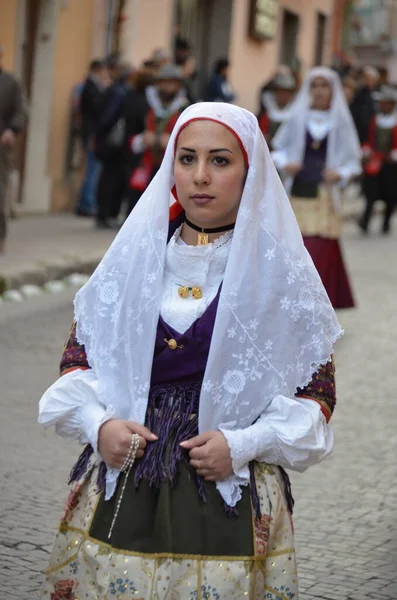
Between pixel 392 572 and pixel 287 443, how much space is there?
5.40ft

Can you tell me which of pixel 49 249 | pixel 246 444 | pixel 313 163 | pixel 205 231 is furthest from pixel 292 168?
pixel 246 444

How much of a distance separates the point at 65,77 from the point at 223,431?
→ 15.4 metres

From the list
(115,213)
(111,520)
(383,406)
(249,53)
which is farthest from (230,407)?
(249,53)

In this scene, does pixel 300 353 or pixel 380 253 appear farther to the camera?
pixel 380 253

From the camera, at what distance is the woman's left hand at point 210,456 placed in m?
3.15

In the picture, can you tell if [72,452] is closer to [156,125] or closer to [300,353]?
[300,353]

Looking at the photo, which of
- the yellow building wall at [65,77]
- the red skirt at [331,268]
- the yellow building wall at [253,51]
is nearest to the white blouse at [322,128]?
the red skirt at [331,268]

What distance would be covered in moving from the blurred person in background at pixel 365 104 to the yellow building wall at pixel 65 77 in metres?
5.15

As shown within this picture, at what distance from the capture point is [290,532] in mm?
3314

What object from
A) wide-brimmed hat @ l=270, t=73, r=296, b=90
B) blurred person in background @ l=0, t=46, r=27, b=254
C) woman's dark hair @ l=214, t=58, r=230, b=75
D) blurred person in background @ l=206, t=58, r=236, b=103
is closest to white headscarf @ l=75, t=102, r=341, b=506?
blurred person in background @ l=0, t=46, r=27, b=254

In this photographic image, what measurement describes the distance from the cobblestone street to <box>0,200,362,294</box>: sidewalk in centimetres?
152

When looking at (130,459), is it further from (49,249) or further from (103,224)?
(103,224)

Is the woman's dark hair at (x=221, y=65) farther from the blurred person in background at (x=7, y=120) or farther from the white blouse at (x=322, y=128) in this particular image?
the white blouse at (x=322, y=128)

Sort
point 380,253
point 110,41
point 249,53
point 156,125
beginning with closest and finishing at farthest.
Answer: point 156,125 < point 380,253 < point 110,41 < point 249,53
